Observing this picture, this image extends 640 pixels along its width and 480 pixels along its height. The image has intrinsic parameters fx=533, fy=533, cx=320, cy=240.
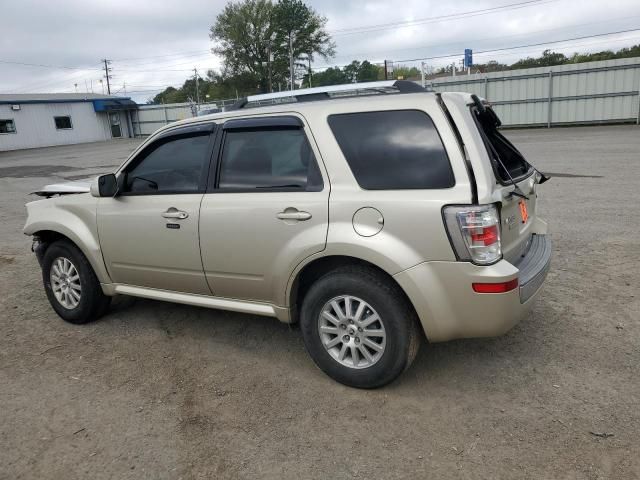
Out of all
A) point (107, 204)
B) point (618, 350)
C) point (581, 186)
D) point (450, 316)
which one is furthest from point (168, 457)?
point (581, 186)

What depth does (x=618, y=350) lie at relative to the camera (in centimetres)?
371

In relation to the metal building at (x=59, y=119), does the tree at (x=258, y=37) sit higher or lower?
higher

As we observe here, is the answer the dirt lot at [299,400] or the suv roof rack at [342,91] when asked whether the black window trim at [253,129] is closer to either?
the suv roof rack at [342,91]

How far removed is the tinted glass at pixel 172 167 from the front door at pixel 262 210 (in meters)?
0.22

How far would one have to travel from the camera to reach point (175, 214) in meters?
3.91

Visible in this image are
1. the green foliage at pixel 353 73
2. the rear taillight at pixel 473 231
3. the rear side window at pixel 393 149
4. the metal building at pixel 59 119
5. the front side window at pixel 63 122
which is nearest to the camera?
the rear taillight at pixel 473 231

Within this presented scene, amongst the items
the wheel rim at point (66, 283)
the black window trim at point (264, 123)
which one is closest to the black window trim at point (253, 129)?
the black window trim at point (264, 123)

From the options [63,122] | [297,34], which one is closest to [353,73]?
[297,34]

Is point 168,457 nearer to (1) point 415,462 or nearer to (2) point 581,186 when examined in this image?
(1) point 415,462

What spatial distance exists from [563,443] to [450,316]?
854mm

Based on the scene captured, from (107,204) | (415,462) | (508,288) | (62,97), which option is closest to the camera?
(415,462)

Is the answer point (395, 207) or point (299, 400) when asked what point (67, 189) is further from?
point (395, 207)

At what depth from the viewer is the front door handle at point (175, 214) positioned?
12.7 ft

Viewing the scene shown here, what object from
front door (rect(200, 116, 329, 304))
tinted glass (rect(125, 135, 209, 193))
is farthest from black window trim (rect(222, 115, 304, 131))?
tinted glass (rect(125, 135, 209, 193))
